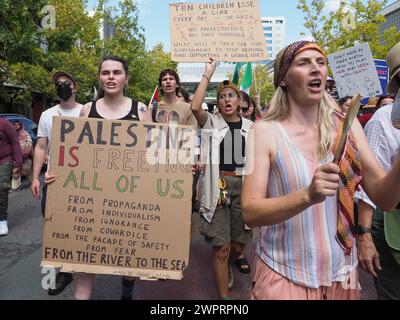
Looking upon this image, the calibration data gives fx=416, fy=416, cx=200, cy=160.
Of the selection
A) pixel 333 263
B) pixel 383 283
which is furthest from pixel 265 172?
pixel 383 283

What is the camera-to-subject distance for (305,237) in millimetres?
1669

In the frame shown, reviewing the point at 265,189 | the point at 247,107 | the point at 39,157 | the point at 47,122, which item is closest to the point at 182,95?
the point at 247,107

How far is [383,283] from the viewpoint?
2195 millimetres

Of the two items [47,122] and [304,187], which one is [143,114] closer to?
[47,122]

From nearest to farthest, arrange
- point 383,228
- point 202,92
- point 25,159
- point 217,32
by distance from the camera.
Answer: point 383,228
point 202,92
point 217,32
point 25,159

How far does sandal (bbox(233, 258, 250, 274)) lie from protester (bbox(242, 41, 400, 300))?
2.58 m

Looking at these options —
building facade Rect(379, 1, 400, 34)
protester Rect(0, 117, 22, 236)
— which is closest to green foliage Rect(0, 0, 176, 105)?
protester Rect(0, 117, 22, 236)

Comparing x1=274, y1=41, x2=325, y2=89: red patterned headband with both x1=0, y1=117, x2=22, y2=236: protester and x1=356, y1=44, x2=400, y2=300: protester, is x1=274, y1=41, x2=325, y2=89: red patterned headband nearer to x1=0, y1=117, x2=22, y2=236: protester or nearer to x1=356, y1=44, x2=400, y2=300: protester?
x1=356, y1=44, x2=400, y2=300: protester

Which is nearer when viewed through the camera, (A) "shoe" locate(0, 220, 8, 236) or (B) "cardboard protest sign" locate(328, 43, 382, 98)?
(B) "cardboard protest sign" locate(328, 43, 382, 98)

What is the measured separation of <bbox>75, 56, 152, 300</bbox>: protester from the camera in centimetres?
297

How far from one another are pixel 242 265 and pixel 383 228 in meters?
2.27

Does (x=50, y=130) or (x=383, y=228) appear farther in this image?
(x=50, y=130)
